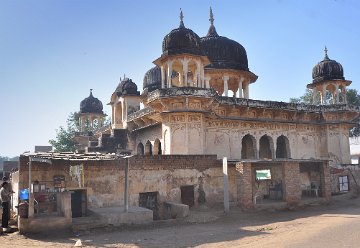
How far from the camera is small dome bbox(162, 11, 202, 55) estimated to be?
19.1 metres

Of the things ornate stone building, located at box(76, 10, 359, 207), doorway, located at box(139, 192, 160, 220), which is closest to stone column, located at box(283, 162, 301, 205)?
ornate stone building, located at box(76, 10, 359, 207)

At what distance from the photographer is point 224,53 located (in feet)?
81.0

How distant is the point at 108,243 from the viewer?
9.70 m

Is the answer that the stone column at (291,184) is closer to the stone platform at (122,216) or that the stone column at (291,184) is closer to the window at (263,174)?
the window at (263,174)

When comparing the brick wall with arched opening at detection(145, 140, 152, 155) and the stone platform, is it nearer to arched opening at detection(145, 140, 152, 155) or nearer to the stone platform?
the stone platform

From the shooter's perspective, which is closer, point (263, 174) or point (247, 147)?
point (263, 174)

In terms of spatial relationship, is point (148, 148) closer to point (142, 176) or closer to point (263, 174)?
point (263, 174)

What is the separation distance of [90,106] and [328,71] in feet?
73.5

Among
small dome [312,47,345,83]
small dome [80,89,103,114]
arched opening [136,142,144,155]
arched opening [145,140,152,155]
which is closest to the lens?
arched opening [145,140,152,155]

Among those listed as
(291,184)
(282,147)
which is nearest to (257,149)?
(282,147)

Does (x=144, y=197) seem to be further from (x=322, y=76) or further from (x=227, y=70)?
(x=322, y=76)

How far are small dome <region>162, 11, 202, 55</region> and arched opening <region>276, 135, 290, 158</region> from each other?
8.63m

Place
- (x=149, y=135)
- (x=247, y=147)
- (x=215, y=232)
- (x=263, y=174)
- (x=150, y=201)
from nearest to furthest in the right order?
(x=215, y=232), (x=150, y=201), (x=263, y=174), (x=247, y=147), (x=149, y=135)

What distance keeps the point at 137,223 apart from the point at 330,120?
1711 centimetres
